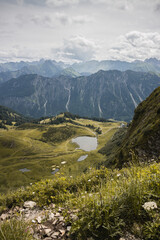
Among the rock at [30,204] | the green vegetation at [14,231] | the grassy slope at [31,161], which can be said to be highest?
the green vegetation at [14,231]

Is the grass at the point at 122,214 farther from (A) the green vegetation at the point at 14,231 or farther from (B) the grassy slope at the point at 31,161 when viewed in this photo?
(B) the grassy slope at the point at 31,161

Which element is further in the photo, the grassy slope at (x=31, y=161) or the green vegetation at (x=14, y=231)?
the grassy slope at (x=31, y=161)

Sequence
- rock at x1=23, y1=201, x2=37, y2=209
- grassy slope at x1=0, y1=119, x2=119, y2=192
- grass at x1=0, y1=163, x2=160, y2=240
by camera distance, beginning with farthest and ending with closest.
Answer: grassy slope at x1=0, y1=119, x2=119, y2=192, rock at x1=23, y1=201, x2=37, y2=209, grass at x1=0, y1=163, x2=160, y2=240

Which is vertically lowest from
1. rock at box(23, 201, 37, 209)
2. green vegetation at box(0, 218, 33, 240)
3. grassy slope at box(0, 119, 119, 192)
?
grassy slope at box(0, 119, 119, 192)

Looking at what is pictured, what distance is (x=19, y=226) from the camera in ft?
12.7

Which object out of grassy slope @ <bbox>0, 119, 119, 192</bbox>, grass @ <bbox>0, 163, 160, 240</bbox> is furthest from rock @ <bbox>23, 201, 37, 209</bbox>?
grassy slope @ <bbox>0, 119, 119, 192</bbox>

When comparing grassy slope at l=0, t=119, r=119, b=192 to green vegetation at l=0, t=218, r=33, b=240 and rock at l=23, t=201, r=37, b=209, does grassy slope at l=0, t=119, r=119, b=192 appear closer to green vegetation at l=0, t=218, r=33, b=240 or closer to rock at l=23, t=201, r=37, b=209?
rock at l=23, t=201, r=37, b=209

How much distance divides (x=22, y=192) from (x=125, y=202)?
7.08 metres

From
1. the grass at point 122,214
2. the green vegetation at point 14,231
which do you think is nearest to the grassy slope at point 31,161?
the grass at point 122,214

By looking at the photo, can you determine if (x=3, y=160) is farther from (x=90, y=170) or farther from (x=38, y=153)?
(x=90, y=170)

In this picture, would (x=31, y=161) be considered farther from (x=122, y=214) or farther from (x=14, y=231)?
(x=122, y=214)

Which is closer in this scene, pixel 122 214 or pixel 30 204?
pixel 122 214

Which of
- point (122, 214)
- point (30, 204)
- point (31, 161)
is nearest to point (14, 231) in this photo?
point (122, 214)

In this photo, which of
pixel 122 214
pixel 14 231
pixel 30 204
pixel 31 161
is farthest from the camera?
pixel 31 161
